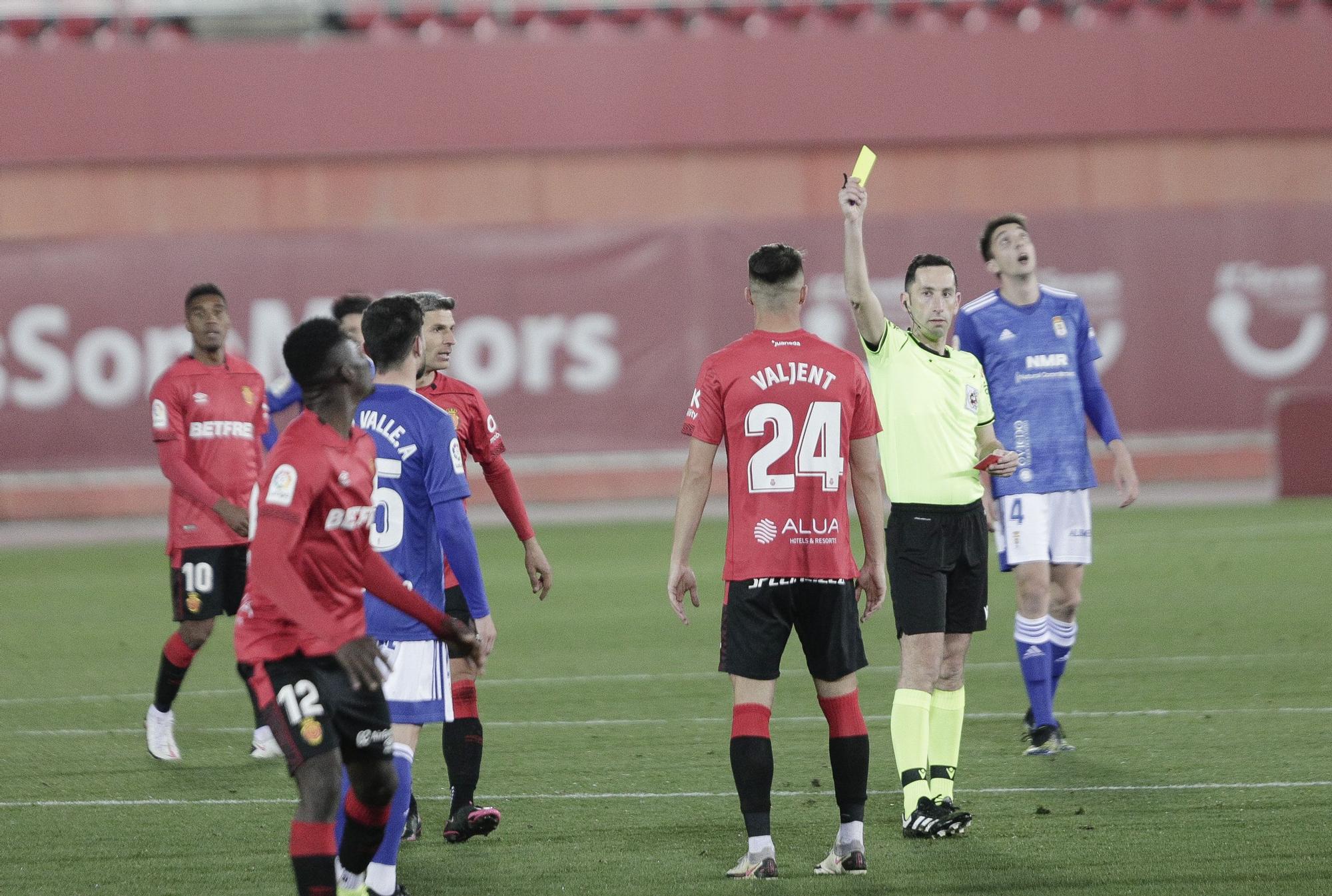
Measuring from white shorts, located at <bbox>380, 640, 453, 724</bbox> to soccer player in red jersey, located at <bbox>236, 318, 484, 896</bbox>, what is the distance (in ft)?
1.75

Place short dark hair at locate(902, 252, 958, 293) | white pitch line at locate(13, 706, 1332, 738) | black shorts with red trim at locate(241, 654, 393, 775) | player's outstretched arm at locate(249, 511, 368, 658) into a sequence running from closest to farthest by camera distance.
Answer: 1. player's outstretched arm at locate(249, 511, 368, 658)
2. black shorts with red trim at locate(241, 654, 393, 775)
3. short dark hair at locate(902, 252, 958, 293)
4. white pitch line at locate(13, 706, 1332, 738)

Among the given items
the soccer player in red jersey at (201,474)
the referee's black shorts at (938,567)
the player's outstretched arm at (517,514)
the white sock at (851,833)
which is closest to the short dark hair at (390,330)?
the player's outstretched arm at (517,514)

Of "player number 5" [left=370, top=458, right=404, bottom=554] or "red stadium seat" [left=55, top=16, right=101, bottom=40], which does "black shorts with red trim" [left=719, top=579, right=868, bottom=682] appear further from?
"red stadium seat" [left=55, top=16, right=101, bottom=40]

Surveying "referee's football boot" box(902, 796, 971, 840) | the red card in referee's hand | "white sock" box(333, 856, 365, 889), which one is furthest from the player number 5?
the red card in referee's hand

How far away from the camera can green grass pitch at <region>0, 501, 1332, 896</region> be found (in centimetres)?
541

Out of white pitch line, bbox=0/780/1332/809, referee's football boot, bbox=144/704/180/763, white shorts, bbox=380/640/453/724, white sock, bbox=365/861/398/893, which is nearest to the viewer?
white sock, bbox=365/861/398/893

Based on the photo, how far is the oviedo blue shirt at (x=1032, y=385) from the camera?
7.46m

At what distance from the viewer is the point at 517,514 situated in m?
5.86

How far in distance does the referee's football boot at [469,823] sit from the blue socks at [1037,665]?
254 cm

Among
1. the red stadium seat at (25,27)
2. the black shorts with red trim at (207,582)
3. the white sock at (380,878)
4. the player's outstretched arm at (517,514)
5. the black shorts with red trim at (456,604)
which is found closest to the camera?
the white sock at (380,878)

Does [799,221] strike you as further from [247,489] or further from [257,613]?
[257,613]

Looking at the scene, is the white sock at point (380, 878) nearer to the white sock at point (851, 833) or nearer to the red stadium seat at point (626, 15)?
the white sock at point (851, 833)

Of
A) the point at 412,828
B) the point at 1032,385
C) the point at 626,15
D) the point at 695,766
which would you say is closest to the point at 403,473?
the point at 412,828

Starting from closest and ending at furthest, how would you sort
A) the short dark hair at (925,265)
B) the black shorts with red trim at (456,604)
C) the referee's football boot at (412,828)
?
1. the referee's football boot at (412,828)
2. the short dark hair at (925,265)
3. the black shorts with red trim at (456,604)
